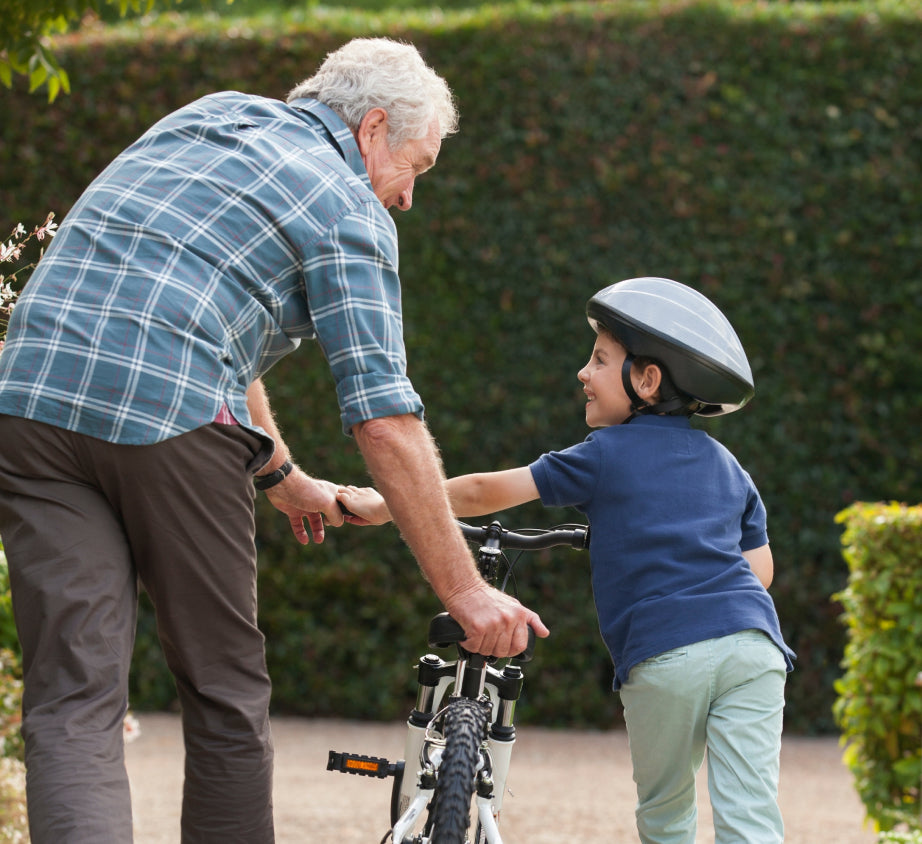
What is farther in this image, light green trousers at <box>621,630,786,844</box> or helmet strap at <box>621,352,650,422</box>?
helmet strap at <box>621,352,650,422</box>

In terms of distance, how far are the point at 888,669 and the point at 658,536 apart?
2.20m

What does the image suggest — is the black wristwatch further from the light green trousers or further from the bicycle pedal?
the light green trousers

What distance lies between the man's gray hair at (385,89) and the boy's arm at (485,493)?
30.5 inches

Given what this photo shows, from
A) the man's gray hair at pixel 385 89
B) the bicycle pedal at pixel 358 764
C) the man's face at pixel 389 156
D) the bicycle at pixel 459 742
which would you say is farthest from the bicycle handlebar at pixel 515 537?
the man's gray hair at pixel 385 89

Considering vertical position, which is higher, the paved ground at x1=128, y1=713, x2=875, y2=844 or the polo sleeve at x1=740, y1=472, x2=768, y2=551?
the polo sleeve at x1=740, y1=472, x2=768, y2=551

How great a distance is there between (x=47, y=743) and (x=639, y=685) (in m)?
1.25

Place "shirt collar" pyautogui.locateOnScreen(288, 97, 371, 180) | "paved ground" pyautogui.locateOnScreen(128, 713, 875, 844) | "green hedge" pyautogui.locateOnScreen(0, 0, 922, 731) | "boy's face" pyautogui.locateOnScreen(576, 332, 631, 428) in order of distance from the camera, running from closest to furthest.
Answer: "shirt collar" pyautogui.locateOnScreen(288, 97, 371, 180) < "boy's face" pyautogui.locateOnScreen(576, 332, 631, 428) < "paved ground" pyautogui.locateOnScreen(128, 713, 875, 844) < "green hedge" pyautogui.locateOnScreen(0, 0, 922, 731)

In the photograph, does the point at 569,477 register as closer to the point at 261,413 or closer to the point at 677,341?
the point at 677,341

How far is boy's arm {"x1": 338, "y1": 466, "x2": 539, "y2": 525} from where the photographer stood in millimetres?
2707

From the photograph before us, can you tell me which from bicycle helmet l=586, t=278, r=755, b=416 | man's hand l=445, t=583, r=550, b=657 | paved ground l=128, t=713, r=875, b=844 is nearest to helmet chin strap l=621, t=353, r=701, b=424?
bicycle helmet l=586, t=278, r=755, b=416

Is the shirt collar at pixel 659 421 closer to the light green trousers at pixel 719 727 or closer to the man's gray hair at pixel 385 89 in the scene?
the light green trousers at pixel 719 727

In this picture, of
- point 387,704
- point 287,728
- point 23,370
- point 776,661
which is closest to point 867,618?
point 776,661

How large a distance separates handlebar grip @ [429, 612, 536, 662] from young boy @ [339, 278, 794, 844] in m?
0.27

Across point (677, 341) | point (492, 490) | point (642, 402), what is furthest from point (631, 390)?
point (492, 490)
